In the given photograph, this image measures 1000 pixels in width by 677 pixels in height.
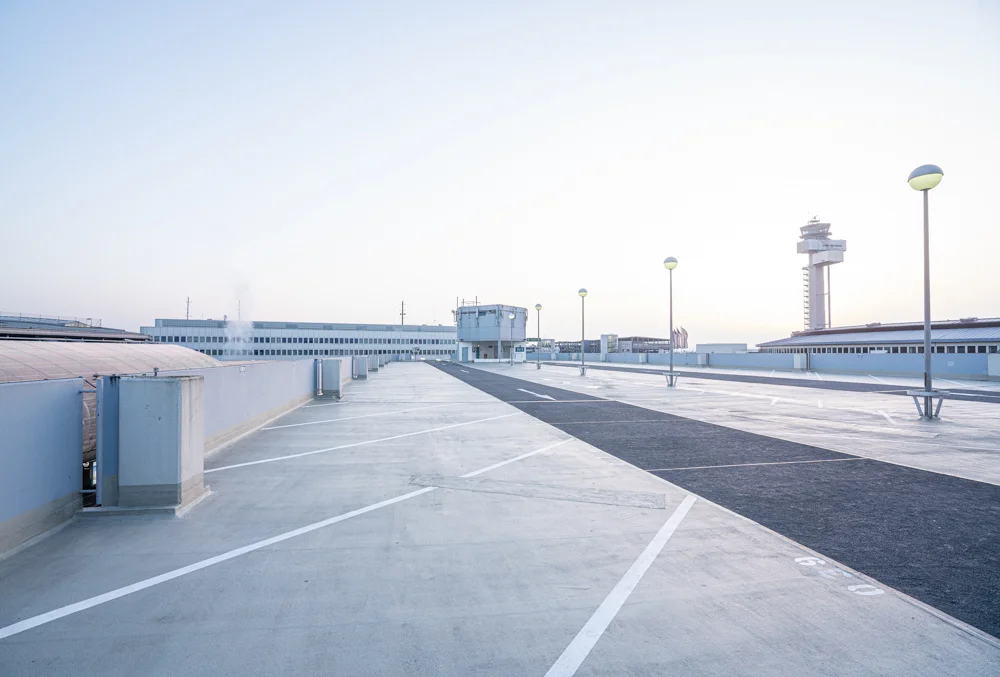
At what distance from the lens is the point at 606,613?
3.62 meters

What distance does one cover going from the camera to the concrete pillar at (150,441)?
19.0 feet

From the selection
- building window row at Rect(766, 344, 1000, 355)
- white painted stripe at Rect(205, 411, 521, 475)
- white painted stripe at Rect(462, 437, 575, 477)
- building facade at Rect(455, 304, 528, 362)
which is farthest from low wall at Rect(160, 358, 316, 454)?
building facade at Rect(455, 304, 528, 362)

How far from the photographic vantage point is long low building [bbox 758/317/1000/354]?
47312 mm

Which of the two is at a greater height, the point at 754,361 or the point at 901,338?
the point at 901,338

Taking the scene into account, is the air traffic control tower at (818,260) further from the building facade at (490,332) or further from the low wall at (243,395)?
the low wall at (243,395)

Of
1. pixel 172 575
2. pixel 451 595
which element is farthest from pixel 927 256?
pixel 172 575

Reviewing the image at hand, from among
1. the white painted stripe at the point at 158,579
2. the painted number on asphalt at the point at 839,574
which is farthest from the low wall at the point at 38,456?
the painted number on asphalt at the point at 839,574

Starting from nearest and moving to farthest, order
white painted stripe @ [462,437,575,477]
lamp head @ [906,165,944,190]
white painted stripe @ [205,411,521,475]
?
white painted stripe @ [462,437,575,477] < white painted stripe @ [205,411,521,475] < lamp head @ [906,165,944,190]

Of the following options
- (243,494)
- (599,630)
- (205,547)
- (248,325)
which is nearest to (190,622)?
(205,547)

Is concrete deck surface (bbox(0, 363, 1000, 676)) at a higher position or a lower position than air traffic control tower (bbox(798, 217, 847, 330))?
lower

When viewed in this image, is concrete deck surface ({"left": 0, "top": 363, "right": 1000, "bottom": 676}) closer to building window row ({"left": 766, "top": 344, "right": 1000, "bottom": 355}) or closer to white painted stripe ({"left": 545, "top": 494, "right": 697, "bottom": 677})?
white painted stripe ({"left": 545, "top": 494, "right": 697, "bottom": 677})

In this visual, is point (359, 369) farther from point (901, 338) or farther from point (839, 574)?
point (901, 338)

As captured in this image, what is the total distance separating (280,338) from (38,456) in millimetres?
101868

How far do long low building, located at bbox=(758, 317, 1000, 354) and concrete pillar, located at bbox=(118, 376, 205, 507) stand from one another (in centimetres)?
5837
